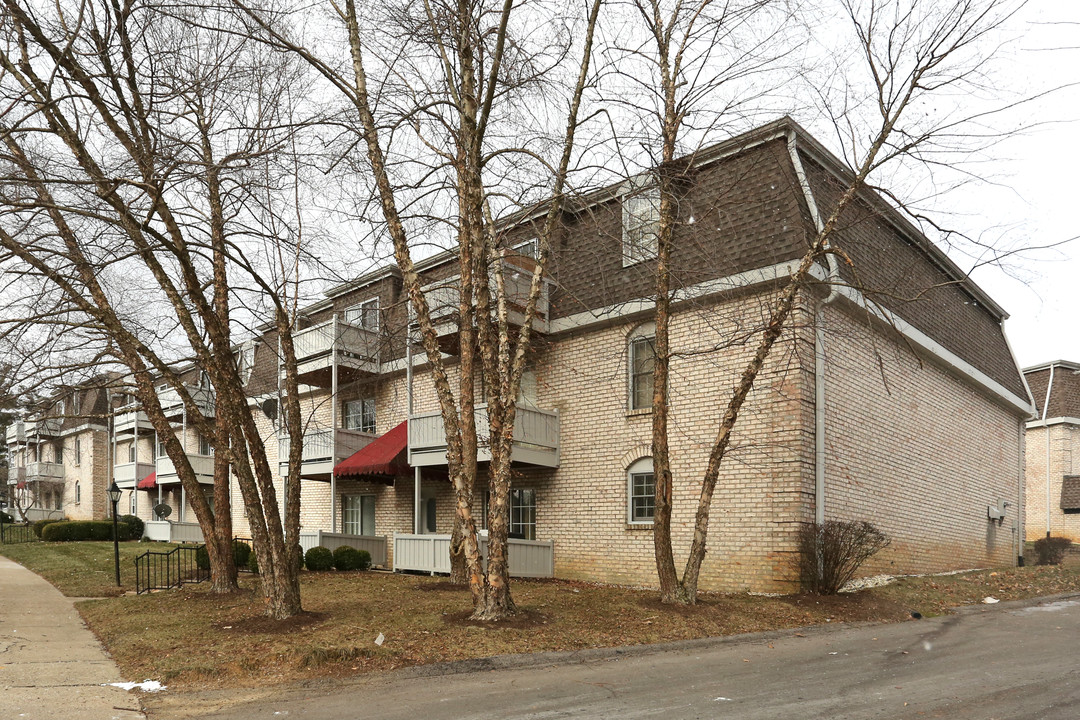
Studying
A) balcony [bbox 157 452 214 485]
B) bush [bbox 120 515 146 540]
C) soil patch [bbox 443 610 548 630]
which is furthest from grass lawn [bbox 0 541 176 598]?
soil patch [bbox 443 610 548 630]

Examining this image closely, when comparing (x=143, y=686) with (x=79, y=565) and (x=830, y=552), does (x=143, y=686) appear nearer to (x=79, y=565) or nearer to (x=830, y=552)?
(x=830, y=552)

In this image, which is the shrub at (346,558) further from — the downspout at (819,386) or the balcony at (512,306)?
the downspout at (819,386)

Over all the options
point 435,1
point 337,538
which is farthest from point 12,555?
point 435,1

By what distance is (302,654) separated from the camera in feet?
28.6

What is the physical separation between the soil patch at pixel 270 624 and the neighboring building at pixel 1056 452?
3002 centimetres

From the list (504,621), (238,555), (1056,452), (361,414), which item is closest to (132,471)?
(361,414)

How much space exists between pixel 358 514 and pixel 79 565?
6.98 meters

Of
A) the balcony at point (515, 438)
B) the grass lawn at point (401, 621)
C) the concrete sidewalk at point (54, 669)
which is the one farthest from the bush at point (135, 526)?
the concrete sidewalk at point (54, 669)

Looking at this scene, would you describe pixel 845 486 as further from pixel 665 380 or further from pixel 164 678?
pixel 164 678

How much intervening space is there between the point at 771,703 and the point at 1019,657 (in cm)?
371

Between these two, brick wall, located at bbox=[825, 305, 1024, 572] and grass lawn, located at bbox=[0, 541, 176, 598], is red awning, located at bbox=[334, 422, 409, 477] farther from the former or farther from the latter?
brick wall, located at bbox=[825, 305, 1024, 572]

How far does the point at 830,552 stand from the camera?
13477 millimetres

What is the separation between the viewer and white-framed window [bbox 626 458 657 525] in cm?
1655

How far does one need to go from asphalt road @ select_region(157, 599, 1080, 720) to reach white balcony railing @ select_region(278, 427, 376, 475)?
535 inches
